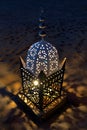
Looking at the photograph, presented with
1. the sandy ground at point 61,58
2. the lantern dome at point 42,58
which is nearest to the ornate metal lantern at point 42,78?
the lantern dome at point 42,58

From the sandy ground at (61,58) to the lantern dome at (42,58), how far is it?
2.59 feet

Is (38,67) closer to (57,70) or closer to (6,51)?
(57,70)

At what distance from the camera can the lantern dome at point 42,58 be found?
2975 mm

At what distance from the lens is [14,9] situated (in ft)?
26.8

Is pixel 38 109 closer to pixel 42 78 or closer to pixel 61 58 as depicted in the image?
pixel 42 78

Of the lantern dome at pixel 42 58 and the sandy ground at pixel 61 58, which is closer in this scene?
the lantern dome at pixel 42 58

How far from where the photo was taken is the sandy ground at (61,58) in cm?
320

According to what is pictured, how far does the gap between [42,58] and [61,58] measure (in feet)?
6.26

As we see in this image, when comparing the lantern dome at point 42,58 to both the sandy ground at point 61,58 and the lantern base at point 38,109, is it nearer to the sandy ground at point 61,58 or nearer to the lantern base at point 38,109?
the lantern base at point 38,109

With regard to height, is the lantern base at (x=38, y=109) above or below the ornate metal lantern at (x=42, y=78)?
below

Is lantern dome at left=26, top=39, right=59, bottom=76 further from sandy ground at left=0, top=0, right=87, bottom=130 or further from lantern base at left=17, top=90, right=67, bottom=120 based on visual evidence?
sandy ground at left=0, top=0, right=87, bottom=130

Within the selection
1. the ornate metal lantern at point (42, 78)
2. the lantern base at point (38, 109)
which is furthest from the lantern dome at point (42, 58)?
the lantern base at point (38, 109)

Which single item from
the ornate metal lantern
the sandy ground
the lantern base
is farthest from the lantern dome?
the sandy ground

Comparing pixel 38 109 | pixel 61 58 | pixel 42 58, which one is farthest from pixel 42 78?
pixel 61 58
